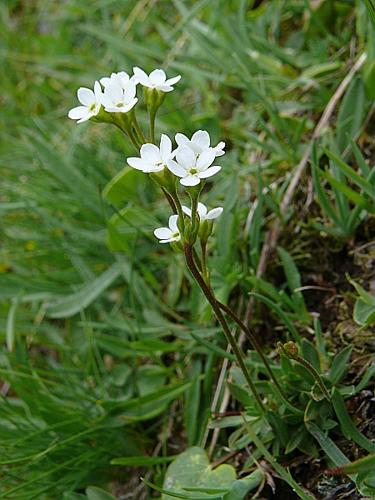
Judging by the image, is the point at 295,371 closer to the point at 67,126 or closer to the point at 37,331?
the point at 37,331

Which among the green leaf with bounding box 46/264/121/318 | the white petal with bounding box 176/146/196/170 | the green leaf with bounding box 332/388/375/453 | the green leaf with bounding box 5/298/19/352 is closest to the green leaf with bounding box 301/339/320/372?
the green leaf with bounding box 332/388/375/453

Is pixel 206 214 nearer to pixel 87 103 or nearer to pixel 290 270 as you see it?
pixel 87 103

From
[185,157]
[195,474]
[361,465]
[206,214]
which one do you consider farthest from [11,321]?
[361,465]

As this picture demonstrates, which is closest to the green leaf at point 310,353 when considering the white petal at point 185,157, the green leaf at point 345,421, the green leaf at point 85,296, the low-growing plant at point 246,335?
the low-growing plant at point 246,335

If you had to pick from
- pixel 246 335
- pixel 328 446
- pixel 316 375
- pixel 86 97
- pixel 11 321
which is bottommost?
pixel 328 446

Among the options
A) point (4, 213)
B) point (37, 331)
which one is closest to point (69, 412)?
point (37, 331)

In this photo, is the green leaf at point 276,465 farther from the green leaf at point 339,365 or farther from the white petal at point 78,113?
the white petal at point 78,113

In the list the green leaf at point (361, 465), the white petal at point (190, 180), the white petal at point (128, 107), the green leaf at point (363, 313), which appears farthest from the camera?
the green leaf at point (363, 313)
